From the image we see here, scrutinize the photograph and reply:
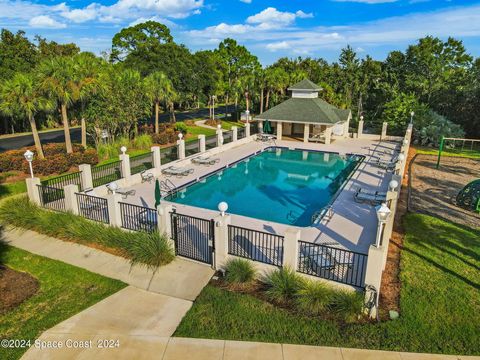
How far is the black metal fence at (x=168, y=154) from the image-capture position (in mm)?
22752

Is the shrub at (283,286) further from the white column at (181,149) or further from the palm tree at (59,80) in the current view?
the palm tree at (59,80)

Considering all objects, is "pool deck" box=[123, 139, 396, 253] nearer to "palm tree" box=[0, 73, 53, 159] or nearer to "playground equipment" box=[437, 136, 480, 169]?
"playground equipment" box=[437, 136, 480, 169]

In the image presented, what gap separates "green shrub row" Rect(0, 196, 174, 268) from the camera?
35.5 feet

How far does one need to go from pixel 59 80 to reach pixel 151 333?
64.4 feet

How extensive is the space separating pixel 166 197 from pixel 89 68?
12.7m

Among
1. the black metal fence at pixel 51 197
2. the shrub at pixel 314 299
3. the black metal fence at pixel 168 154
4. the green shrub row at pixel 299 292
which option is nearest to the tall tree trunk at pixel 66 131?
the black metal fence at pixel 168 154

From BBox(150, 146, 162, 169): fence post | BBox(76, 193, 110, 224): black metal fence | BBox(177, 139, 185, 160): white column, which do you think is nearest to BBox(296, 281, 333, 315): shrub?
BBox(76, 193, 110, 224): black metal fence

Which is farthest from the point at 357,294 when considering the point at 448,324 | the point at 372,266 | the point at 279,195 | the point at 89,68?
the point at 89,68

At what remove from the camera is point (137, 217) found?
12.7 m

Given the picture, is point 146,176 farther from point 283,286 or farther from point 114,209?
point 283,286

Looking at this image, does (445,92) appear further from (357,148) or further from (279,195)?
(279,195)

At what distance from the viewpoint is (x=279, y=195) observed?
762 inches

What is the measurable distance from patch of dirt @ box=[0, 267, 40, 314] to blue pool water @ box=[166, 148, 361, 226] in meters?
8.47

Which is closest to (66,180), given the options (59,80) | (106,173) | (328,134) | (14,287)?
(106,173)
